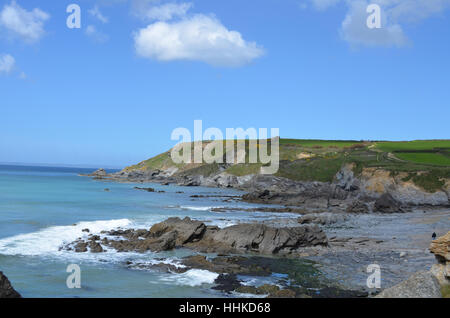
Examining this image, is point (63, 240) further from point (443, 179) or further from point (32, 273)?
point (443, 179)

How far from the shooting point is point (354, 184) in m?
77.1

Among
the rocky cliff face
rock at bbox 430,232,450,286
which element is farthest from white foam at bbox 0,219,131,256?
the rocky cliff face

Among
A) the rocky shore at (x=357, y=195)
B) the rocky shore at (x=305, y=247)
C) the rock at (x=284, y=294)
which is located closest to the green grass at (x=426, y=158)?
the rocky shore at (x=357, y=195)

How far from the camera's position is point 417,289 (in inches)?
463

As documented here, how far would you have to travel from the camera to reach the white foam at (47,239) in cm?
2573

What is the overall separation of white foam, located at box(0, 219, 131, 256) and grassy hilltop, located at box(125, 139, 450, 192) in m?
52.1

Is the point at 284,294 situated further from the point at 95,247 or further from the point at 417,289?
the point at 95,247

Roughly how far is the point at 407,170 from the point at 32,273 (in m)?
63.9

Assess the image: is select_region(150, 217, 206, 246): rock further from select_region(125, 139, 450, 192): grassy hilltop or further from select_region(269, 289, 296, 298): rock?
select_region(125, 139, 450, 192): grassy hilltop

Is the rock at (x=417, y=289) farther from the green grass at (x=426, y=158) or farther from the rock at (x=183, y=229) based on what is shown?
the green grass at (x=426, y=158)

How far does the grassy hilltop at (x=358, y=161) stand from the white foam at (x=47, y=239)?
52091mm

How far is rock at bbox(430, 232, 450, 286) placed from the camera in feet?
44.8

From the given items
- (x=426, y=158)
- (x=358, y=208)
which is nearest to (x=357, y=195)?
(x=358, y=208)
